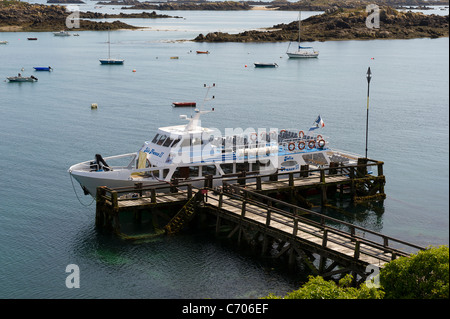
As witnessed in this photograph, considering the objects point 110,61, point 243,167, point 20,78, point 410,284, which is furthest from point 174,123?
point 110,61

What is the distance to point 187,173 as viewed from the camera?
40.0 metres

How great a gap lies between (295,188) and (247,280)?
38.4 feet

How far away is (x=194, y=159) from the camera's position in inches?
1576

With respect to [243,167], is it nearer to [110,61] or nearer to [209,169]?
[209,169]

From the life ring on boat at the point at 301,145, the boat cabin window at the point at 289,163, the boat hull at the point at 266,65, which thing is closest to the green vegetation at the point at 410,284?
the boat cabin window at the point at 289,163

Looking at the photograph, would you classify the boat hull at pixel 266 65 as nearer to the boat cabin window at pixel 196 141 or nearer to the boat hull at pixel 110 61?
the boat hull at pixel 110 61

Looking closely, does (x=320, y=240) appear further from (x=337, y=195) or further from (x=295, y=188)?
(x=337, y=195)

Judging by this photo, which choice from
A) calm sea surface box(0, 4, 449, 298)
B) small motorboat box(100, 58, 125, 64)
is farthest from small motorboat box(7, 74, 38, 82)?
small motorboat box(100, 58, 125, 64)

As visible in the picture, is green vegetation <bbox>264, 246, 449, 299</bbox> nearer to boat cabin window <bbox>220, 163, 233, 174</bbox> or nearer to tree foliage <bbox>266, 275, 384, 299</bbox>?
tree foliage <bbox>266, 275, 384, 299</bbox>

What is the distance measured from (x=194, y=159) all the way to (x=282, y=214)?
921cm

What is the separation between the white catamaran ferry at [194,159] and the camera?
38.9 metres

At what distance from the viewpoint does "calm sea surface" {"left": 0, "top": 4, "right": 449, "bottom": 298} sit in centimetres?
3109
